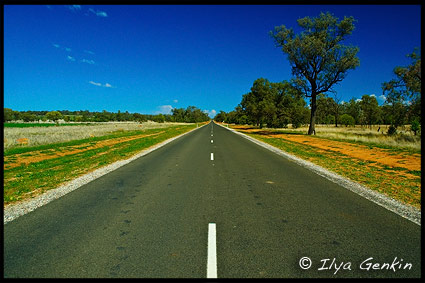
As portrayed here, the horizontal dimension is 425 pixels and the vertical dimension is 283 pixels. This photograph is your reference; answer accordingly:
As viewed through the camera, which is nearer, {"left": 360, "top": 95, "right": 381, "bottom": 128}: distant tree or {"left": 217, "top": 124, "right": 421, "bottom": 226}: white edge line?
{"left": 217, "top": 124, "right": 421, "bottom": 226}: white edge line

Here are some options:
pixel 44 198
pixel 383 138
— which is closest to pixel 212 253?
pixel 44 198

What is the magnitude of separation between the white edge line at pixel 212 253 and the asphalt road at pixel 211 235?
0.02m

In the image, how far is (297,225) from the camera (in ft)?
13.1

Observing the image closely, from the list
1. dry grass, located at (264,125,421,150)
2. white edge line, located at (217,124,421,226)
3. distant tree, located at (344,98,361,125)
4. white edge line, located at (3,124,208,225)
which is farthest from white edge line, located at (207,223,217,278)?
distant tree, located at (344,98,361,125)

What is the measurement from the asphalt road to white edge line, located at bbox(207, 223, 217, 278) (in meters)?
0.02

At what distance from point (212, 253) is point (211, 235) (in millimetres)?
508

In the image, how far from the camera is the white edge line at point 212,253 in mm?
2719

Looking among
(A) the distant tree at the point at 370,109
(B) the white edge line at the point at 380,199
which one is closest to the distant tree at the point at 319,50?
(B) the white edge line at the point at 380,199

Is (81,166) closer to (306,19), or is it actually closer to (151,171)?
(151,171)

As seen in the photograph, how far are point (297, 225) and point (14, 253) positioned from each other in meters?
4.54

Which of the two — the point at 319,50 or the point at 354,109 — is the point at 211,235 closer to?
the point at 319,50

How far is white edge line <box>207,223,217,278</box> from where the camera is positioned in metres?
2.72

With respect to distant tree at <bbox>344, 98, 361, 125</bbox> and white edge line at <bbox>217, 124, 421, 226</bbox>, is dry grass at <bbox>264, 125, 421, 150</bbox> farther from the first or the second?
distant tree at <bbox>344, 98, 361, 125</bbox>

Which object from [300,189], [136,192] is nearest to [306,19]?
→ [300,189]
